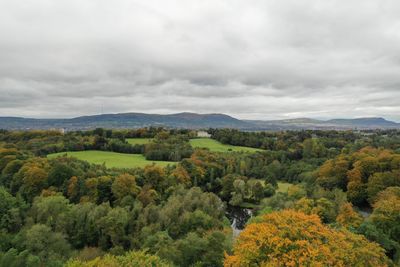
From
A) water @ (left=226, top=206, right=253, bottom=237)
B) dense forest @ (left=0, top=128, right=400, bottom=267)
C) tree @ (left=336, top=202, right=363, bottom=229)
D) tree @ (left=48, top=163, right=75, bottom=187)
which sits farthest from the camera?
tree @ (left=48, top=163, right=75, bottom=187)

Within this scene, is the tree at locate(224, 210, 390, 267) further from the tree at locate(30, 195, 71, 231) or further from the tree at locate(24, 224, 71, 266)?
the tree at locate(30, 195, 71, 231)

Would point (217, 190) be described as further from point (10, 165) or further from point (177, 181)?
point (10, 165)

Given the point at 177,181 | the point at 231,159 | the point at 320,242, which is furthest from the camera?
the point at 231,159

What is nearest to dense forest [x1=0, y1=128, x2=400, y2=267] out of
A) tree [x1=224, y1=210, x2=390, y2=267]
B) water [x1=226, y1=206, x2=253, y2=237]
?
tree [x1=224, y1=210, x2=390, y2=267]

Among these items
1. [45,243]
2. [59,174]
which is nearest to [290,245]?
[45,243]

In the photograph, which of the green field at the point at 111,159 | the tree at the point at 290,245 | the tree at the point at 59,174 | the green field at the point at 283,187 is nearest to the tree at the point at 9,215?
the tree at the point at 59,174

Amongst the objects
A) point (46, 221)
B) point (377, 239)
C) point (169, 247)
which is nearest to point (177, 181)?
point (46, 221)

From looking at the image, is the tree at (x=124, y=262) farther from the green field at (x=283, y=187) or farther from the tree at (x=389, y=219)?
the green field at (x=283, y=187)
